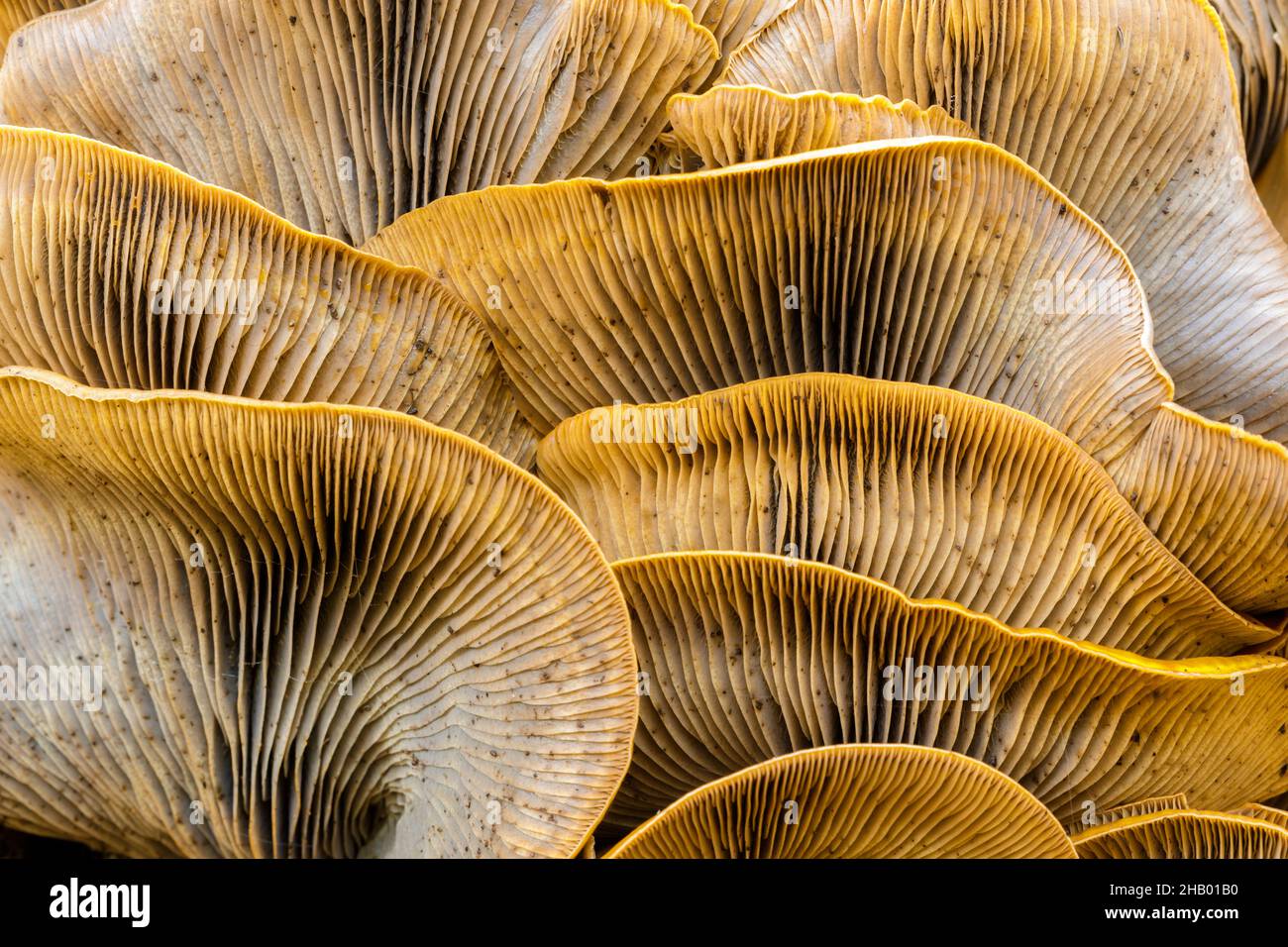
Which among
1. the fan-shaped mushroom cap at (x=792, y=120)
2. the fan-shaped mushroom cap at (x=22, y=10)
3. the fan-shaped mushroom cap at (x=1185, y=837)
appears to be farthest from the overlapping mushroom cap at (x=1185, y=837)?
the fan-shaped mushroom cap at (x=22, y=10)

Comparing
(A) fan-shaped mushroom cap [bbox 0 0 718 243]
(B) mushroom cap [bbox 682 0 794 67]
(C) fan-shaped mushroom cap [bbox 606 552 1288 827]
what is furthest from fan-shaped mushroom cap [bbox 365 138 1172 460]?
(B) mushroom cap [bbox 682 0 794 67]

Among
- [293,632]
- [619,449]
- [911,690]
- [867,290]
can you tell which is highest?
[867,290]

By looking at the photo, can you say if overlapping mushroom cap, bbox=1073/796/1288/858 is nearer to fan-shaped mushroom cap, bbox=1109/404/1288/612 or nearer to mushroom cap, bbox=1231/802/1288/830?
mushroom cap, bbox=1231/802/1288/830

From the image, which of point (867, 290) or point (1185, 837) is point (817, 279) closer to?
point (867, 290)

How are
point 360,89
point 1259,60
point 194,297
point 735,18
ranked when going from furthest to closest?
point 1259,60 → point 735,18 → point 360,89 → point 194,297

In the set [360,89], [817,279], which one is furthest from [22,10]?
[817,279]

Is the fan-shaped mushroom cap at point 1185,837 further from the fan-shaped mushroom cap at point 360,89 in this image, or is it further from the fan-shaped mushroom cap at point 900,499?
the fan-shaped mushroom cap at point 360,89
